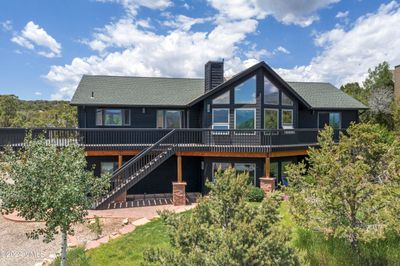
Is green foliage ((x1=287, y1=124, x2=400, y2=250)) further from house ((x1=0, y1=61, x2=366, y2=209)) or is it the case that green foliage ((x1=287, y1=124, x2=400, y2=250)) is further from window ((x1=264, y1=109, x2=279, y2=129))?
window ((x1=264, y1=109, x2=279, y2=129))

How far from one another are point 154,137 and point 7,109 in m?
42.4

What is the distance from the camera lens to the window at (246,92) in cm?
1602

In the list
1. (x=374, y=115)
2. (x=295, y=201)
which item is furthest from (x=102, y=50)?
(x=374, y=115)

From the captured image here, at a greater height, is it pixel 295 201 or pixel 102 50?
pixel 102 50

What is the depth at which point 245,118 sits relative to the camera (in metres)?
16.1

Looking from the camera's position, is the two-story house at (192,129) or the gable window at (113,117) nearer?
the two-story house at (192,129)

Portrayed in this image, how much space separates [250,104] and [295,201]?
9.16 meters

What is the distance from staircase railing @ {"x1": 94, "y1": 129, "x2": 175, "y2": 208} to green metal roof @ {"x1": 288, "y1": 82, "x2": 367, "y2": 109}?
34.6 ft

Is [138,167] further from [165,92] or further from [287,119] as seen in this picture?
[287,119]

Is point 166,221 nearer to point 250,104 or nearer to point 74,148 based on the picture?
point 74,148

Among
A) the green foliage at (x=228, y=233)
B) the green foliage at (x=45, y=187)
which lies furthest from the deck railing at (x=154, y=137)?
the green foliage at (x=228, y=233)

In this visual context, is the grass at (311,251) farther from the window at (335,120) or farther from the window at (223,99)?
the window at (335,120)

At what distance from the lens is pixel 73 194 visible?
247 inches

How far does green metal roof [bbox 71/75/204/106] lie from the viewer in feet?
55.0
